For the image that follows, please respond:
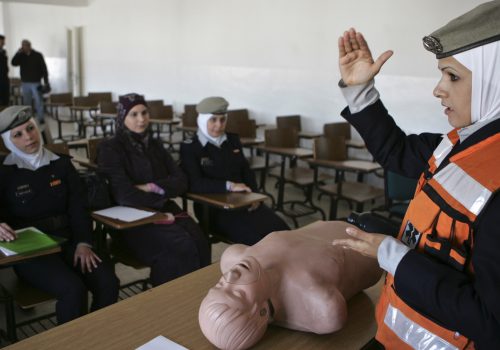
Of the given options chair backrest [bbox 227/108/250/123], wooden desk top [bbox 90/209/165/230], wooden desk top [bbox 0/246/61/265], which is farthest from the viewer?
chair backrest [bbox 227/108/250/123]

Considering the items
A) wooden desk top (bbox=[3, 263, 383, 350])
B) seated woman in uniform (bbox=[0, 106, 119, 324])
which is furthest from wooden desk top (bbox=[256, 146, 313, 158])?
wooden desk top (bbox=[3, 263, 383, 350])

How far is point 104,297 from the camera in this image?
6.86 feet

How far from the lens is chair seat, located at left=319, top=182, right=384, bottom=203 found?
3662 mm

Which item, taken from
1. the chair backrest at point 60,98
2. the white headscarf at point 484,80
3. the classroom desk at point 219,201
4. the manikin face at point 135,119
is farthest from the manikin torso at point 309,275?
the chair backrest at point 60,98

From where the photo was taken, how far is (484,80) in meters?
0.82

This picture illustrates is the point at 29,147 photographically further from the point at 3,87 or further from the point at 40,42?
the point at 40,42

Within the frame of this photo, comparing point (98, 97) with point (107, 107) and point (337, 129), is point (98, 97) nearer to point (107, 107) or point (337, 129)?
point (107, 107)

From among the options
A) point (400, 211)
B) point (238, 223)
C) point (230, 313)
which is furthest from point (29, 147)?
point (400, 211)

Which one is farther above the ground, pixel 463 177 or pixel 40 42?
pixel 40 42

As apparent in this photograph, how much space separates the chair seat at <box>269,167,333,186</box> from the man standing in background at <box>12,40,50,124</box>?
6.05m

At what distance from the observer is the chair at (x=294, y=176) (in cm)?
429

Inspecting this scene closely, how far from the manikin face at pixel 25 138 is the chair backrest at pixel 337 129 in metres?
3.75

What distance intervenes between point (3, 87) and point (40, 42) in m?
4.41

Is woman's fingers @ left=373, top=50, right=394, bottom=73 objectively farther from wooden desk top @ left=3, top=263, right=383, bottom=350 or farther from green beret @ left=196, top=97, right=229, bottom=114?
green beret @ left=196, top=97, right=229, bottom=114
